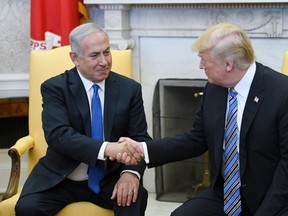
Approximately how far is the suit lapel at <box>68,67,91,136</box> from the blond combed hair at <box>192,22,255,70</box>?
2.42 feet

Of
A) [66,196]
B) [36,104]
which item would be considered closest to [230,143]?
[66,196]

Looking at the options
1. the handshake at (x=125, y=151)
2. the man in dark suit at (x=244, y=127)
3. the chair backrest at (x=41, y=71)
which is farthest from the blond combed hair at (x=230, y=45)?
the chair backrest at (x=41, y=71)

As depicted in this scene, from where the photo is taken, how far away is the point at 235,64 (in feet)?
9.38

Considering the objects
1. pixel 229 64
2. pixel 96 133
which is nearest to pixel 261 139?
pixel 229 64

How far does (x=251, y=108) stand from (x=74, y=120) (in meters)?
0.90

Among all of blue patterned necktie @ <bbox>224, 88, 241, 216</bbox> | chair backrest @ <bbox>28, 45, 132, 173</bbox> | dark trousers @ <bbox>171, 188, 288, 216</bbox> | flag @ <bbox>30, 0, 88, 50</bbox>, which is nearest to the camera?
blue patterned necktie @ <bbox>224, 88, 241, 216</bbox>

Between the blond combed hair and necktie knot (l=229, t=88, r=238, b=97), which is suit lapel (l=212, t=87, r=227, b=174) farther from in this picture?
the blond combed hair

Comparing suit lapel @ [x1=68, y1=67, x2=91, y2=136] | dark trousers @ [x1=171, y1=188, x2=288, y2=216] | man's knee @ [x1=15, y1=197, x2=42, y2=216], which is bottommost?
man's knee @ [x1=15, y1=197, x2=42, y2=216]

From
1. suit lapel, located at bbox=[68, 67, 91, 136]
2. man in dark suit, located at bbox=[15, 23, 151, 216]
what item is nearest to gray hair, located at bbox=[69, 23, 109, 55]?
man in dark suit, located at bbox=[15, 23, 151, 216]

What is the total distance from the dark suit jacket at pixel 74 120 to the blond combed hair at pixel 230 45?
0.65m

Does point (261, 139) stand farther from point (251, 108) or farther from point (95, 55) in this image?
point (95, 55)

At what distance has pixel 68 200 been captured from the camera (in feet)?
10.7

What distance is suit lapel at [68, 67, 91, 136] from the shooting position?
3.30 metres

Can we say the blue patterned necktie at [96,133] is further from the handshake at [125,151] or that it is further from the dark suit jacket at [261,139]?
the dark suit jacket at [261,139]
